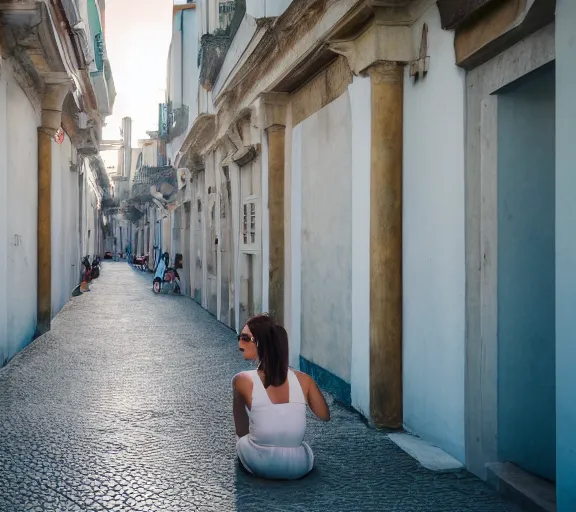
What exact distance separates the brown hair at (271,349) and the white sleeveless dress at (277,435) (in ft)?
0.30

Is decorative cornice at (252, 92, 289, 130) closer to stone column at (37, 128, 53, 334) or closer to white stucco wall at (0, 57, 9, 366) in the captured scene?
white stucco wall at (0, 57, 9, 366)

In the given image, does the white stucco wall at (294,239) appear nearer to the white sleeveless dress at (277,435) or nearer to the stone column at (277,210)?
the stone column at (277,210)

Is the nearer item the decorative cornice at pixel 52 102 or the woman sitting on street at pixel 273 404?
the woman sitting on street at pixel 273 404

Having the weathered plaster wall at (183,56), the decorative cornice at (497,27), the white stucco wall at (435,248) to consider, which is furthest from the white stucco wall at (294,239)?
the weathered plaster wall at (183,56)

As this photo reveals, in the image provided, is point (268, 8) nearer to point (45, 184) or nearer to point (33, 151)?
point (33, 151)

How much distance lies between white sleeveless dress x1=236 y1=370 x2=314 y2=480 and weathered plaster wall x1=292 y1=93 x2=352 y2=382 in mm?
2432

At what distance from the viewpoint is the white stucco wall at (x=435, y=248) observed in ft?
16.3

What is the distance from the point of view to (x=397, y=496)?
4.28 metres

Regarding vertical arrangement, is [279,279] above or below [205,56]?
below

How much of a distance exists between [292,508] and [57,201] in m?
11.5

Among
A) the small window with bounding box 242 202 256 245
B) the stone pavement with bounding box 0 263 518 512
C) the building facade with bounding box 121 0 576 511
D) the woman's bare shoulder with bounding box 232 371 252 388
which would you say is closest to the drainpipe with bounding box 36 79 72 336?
the stone pavement with bounding box 0 263 518 512

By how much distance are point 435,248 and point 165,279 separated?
1763 centimetres

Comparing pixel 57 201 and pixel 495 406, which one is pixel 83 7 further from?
pixel 495 406

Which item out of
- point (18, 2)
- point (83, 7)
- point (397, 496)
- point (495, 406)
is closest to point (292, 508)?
point (397, 496)
